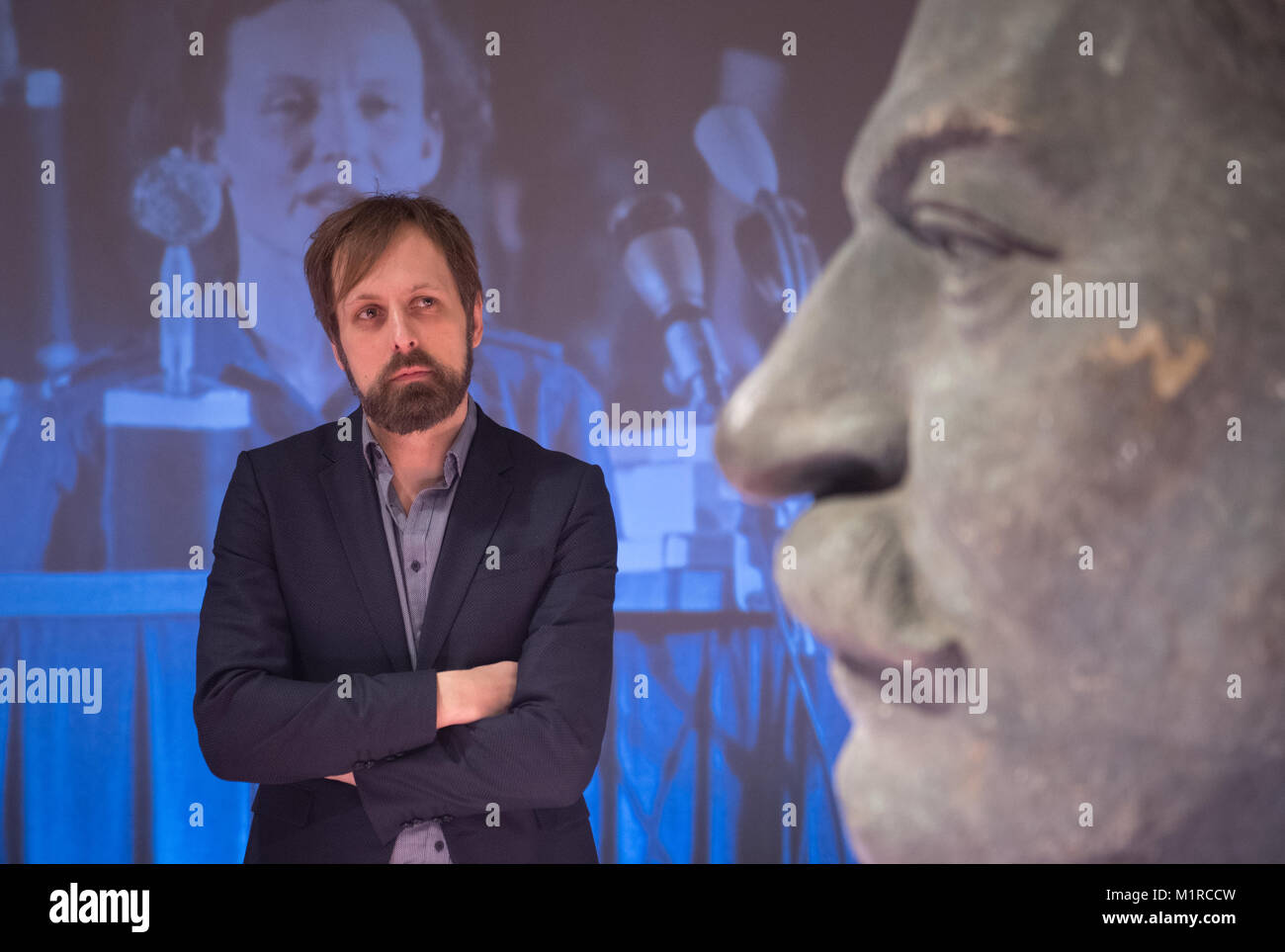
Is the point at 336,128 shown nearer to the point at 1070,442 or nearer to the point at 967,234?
the point at 967,234

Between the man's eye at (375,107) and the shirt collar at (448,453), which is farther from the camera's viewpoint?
the man's eye at (375,107)

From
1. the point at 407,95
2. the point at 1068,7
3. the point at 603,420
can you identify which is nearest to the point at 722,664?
the point at 603,420

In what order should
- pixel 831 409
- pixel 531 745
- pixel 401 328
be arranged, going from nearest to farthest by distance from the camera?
pixel 831 409 → pixel 531 745 → pixel 401 328

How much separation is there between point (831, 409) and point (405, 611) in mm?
1157

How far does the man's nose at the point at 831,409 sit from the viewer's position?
1.31 meters

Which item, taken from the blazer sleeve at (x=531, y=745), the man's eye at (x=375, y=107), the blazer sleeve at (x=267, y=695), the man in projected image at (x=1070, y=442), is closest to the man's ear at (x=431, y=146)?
the man's eye at (x=375, y=107)

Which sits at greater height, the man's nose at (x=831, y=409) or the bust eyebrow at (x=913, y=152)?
the bust eyebrow at (x=913, y=152)

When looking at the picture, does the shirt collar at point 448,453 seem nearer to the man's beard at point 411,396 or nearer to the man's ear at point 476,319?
the man's beard at point 411,396

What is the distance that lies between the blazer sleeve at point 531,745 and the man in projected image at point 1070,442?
0.84 meters

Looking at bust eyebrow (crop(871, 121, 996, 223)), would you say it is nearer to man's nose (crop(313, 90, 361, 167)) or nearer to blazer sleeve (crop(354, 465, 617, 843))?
Result: blazer sleeve (crop(354, 465, 617, 843))

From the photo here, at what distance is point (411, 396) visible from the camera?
215 centimetres

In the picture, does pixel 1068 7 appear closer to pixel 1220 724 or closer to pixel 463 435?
pixel 1220 724

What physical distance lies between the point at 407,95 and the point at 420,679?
2.41 meters

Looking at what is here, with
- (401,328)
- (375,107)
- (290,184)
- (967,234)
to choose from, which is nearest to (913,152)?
(967,234)
